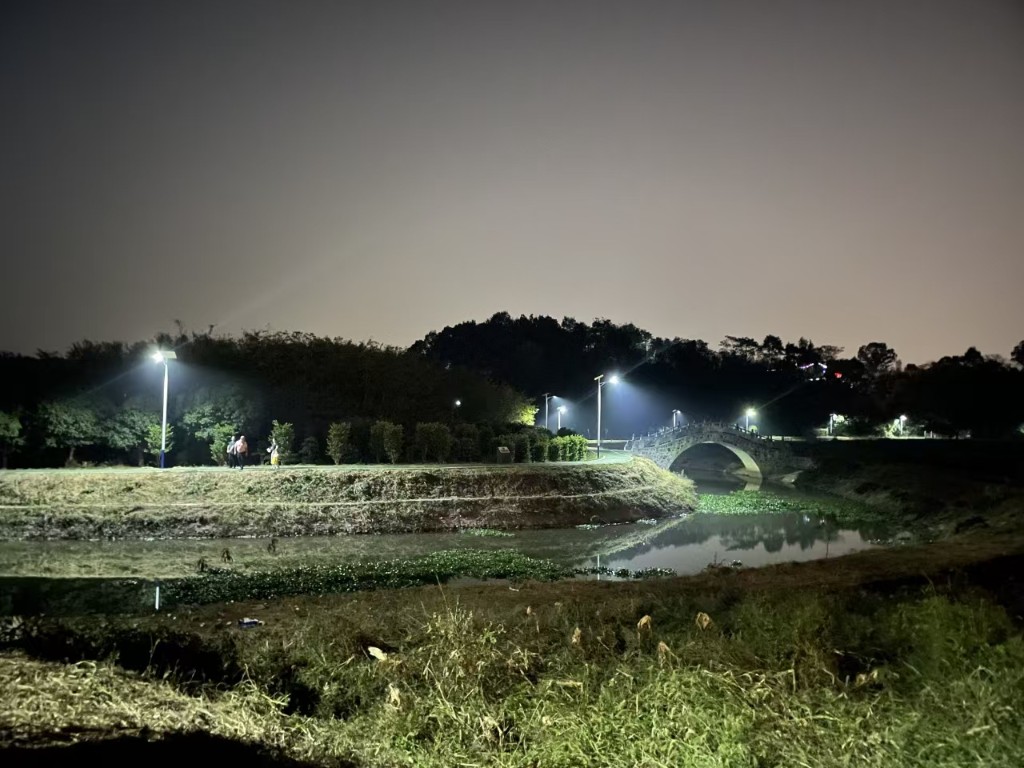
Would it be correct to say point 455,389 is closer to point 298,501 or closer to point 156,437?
point 156,437

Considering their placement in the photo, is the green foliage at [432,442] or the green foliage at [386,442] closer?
the green foliage at [386,442]

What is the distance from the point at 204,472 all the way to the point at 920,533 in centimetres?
2751

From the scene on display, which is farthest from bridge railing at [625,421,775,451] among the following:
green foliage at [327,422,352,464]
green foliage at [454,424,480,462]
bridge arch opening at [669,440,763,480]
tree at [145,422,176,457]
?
tree at [145,422,176,457]

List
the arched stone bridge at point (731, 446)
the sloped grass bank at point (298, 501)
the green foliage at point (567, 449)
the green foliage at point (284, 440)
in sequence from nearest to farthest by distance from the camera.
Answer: the sloped grass bank at point (298, 501) < the green foliage at point (284, 440) < the green foliage at point (567, 449) < the arched stone bridge at point (731, 446)

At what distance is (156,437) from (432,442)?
13003 mm

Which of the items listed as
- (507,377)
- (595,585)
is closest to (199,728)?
(595,585)

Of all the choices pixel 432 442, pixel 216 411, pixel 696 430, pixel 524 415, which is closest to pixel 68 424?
pixel 216 411

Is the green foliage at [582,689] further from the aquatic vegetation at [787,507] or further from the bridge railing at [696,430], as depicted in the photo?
the bridge railing at [696,430]

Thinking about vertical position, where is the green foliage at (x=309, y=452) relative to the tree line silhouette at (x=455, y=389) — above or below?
below

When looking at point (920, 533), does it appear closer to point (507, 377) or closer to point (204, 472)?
point (204, 472)

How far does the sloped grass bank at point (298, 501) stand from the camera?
27922 millimetres

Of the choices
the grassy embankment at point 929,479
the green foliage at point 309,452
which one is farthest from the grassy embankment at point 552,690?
the green foliage at point 309,452

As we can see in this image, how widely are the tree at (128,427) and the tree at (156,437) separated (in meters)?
0.10

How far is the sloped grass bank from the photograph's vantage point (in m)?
27.9
